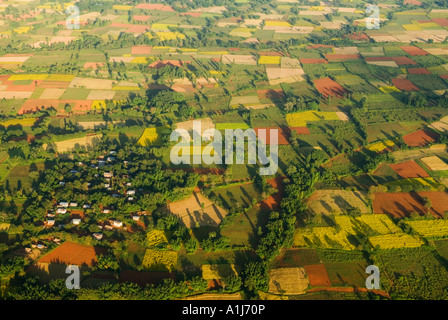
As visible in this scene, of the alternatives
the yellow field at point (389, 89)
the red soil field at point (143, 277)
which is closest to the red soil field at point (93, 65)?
the yellow field at point (389, 89)

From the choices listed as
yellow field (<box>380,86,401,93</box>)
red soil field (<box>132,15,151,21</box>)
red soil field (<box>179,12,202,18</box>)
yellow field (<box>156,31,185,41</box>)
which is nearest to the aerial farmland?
yellow field (<box>380,86,401,93</box>)

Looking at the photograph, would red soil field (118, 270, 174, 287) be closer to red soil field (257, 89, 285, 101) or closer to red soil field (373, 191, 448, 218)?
red soil field (373, 191, 448, 218)

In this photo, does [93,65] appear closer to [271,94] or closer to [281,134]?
[271,94]

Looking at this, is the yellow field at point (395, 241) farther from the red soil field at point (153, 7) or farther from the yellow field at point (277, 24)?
the red soil field at point (153, 7)

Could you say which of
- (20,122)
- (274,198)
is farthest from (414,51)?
(20,122)

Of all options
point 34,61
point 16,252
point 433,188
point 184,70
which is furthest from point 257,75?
point 16,252
